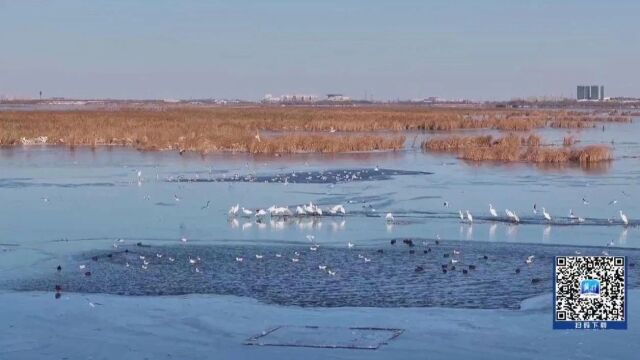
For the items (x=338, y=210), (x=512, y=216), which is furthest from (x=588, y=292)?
(x=338, y=210)

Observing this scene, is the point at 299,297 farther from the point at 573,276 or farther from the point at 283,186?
the point at 283,186

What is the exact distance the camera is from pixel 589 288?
31.0 ft

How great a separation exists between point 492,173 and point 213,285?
16984 millimetres

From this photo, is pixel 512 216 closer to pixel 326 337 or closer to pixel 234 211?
pixel 234 211

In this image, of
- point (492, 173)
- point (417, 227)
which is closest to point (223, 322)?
point (417, 227)

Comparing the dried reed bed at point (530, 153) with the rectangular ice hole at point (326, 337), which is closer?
the rectangular ice hole at point (326, 337)

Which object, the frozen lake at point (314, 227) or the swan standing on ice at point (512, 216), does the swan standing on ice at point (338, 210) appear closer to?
the frozen lake at point (314, 227)

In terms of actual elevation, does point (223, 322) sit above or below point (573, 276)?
below

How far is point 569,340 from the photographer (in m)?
11.5

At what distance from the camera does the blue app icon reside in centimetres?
942

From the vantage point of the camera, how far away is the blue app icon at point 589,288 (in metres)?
9.42

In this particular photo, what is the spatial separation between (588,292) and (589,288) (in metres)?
0.04

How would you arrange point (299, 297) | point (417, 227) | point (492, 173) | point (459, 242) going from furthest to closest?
point (492, 173) → point (417, 227) → point (459, 242) → point (299, 297)

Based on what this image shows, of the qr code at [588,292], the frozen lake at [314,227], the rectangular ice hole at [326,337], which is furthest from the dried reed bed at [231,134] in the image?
the qr code at [588,292]
